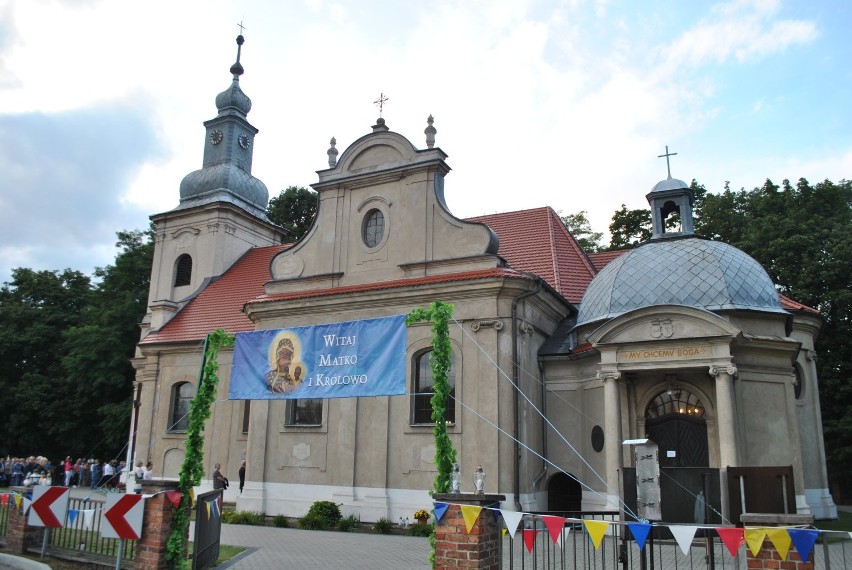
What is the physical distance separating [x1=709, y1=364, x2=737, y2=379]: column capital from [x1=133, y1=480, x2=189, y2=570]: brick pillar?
11.7 m

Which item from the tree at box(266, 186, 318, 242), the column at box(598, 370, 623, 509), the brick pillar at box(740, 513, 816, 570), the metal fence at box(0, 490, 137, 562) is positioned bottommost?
the metal fence at box(0, 490, 137, 562)

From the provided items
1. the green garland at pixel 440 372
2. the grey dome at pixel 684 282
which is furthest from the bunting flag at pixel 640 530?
the grey dome at pixel 684 282

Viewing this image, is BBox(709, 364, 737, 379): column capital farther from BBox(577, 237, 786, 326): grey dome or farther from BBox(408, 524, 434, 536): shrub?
BBox(408, 524, 434, 536): shrub

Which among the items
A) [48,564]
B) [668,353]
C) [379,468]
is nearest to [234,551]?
[48,564]

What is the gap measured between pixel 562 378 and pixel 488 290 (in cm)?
348

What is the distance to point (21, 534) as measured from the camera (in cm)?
1271

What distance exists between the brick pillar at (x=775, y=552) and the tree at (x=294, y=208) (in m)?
38.0

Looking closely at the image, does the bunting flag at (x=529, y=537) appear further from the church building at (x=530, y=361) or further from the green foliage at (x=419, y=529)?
the green foliage at (x=419, y=529)

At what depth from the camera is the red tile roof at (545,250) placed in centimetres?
2191

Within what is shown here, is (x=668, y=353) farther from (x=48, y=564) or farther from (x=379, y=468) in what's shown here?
(x=48, y=564)

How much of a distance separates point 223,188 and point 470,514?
25.1m

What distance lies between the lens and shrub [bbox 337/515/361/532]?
1781 cm

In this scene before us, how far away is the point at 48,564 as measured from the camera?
11805mm

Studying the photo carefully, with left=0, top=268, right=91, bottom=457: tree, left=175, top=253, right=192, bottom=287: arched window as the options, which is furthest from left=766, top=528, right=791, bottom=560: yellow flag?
left=0, top=268, right=91, bottom=457: tree
